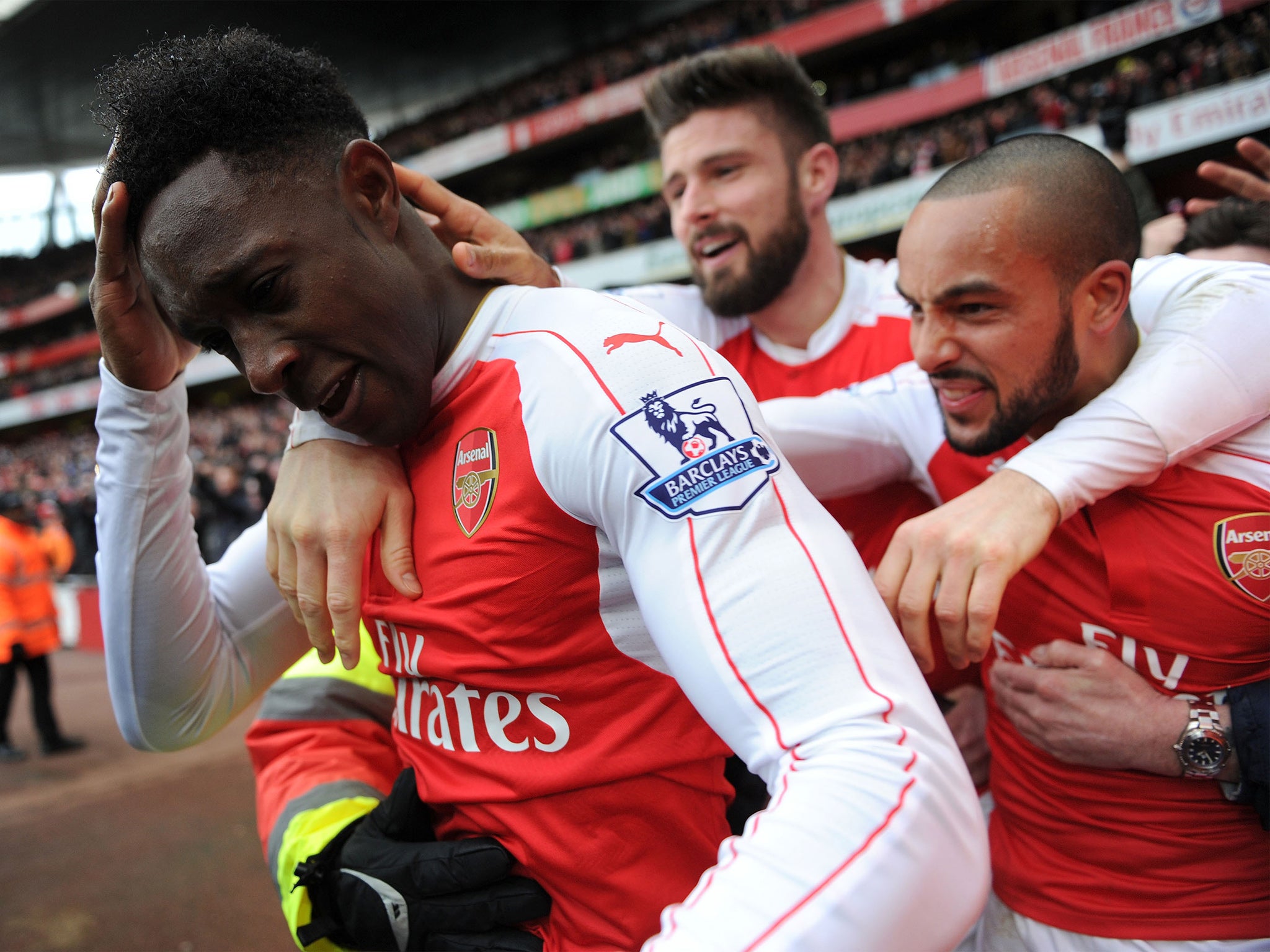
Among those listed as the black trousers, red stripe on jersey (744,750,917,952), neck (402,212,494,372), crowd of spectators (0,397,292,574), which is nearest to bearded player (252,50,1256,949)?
neck (402,212,494,372)

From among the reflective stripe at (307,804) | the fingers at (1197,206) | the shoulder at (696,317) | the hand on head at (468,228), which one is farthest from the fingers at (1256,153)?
the reflective stripe at (307,804)

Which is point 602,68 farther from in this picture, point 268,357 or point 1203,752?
point 1203,752

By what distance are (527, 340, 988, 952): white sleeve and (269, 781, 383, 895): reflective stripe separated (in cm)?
99

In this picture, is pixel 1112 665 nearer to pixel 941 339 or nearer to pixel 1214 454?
pixel 1214 454

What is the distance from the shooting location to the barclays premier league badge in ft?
3.09

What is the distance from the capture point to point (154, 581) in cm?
148

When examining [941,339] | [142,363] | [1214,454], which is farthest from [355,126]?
[1214,454]

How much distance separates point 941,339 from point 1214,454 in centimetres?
49

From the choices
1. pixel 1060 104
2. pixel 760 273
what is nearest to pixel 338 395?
pixel 760 273

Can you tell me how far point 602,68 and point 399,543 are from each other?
929 inches

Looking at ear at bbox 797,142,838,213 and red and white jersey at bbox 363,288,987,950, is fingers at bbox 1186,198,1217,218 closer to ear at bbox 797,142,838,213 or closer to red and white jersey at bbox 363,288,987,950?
ear at bbox 797,142,838,213

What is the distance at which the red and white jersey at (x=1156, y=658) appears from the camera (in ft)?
4.67

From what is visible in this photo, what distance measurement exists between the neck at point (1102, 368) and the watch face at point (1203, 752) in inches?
22.5

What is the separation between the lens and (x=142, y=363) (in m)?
1.44
